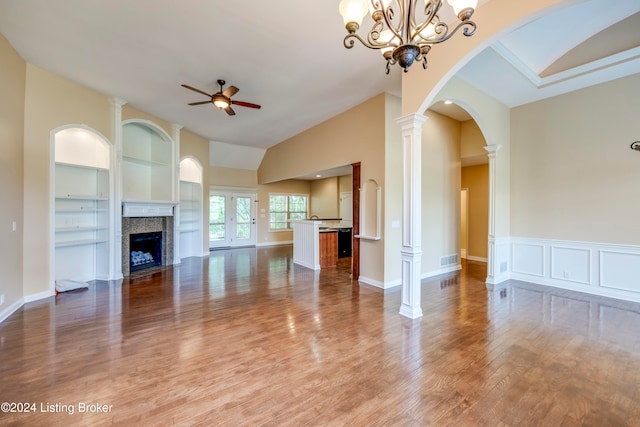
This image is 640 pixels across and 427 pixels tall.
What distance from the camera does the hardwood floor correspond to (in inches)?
73.4

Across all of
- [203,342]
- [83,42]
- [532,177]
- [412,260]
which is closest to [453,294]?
[412,260]

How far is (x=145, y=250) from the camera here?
21.0 ft

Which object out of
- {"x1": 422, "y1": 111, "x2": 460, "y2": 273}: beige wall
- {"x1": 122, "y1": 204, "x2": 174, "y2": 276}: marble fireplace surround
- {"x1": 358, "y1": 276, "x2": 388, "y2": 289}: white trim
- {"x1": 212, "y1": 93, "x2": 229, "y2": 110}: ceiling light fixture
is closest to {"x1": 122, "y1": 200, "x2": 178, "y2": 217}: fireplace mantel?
{"x1": 122, "y1": 204, "x2": 174, "y2": 276}: marble fireplace surround

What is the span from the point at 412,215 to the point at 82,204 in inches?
226

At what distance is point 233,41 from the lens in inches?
132

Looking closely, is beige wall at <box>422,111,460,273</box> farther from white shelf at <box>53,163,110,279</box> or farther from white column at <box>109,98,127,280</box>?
white shelf at <box>53,163,110,279</box>

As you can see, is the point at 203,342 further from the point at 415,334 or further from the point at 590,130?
the point at 590,130

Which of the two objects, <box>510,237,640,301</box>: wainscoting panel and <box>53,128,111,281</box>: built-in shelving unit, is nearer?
<box>510,237,640,301</box>: wainscoting panel

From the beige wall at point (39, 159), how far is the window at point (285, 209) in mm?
6763

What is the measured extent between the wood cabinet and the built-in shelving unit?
14.0 ft

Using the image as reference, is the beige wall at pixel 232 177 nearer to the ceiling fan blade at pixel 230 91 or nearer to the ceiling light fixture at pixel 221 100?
the ceiling light fixture at pixel 221 100

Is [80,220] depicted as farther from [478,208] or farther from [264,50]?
[478,208]

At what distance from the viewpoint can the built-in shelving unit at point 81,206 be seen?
4.67m

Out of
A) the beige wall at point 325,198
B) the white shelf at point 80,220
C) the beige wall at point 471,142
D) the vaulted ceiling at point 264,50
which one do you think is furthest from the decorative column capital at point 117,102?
the beige wall at point 471,142
